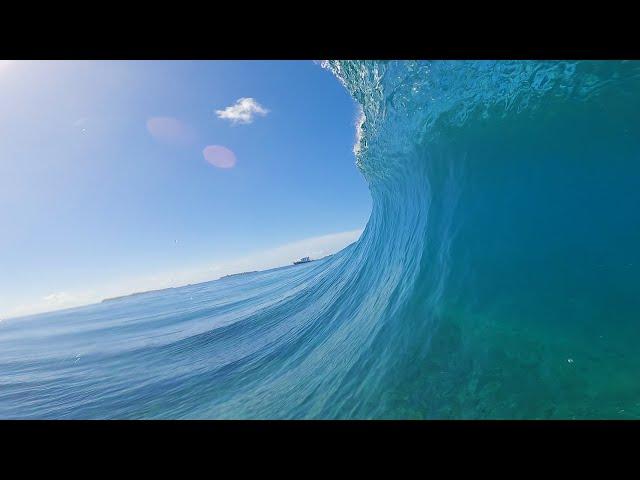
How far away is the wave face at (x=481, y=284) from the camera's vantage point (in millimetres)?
3432

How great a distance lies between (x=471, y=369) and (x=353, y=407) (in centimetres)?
151

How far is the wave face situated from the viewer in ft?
11.3

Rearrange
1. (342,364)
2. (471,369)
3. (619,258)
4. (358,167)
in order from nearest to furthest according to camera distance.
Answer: (471,369) < (619,258) < (342,364) < (358,167)

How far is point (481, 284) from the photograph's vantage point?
4.81 metres

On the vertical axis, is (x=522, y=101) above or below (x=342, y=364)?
→ above
